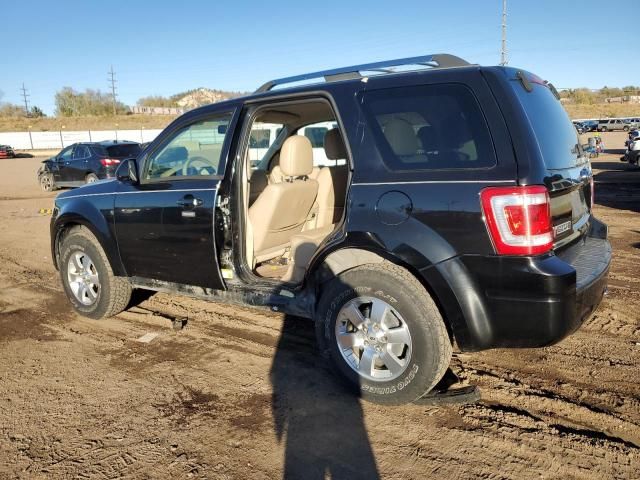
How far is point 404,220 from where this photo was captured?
2.91 meters

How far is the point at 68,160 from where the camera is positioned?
53.5 ft

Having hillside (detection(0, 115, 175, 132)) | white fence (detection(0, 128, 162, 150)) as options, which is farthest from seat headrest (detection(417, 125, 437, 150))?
hillside (detection(0, 115, 175, 132))

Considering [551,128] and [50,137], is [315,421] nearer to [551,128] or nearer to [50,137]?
[551,128]

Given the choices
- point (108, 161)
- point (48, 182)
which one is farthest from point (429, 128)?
point (48, 182)

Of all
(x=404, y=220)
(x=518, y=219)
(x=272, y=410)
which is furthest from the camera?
(x=272, y=410)

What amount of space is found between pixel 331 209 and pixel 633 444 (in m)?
3.05

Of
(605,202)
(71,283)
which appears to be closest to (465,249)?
(71,283)

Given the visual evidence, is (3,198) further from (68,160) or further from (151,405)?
(151,405)

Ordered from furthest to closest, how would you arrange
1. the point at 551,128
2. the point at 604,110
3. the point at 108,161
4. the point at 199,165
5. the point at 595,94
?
the point at 595,94 < the point at 604,110 < the point at 108,161 < the point at 199,165 < the point at 551,128

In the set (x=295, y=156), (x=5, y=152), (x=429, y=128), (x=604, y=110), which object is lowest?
(x=295, y=156)

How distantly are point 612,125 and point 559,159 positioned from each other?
56378mm

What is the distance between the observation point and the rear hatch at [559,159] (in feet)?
9.07

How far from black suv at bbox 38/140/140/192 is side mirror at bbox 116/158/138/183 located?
1168 centimetres

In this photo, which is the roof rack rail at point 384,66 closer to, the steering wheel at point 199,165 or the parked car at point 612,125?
the steering wheel at point 199,165
